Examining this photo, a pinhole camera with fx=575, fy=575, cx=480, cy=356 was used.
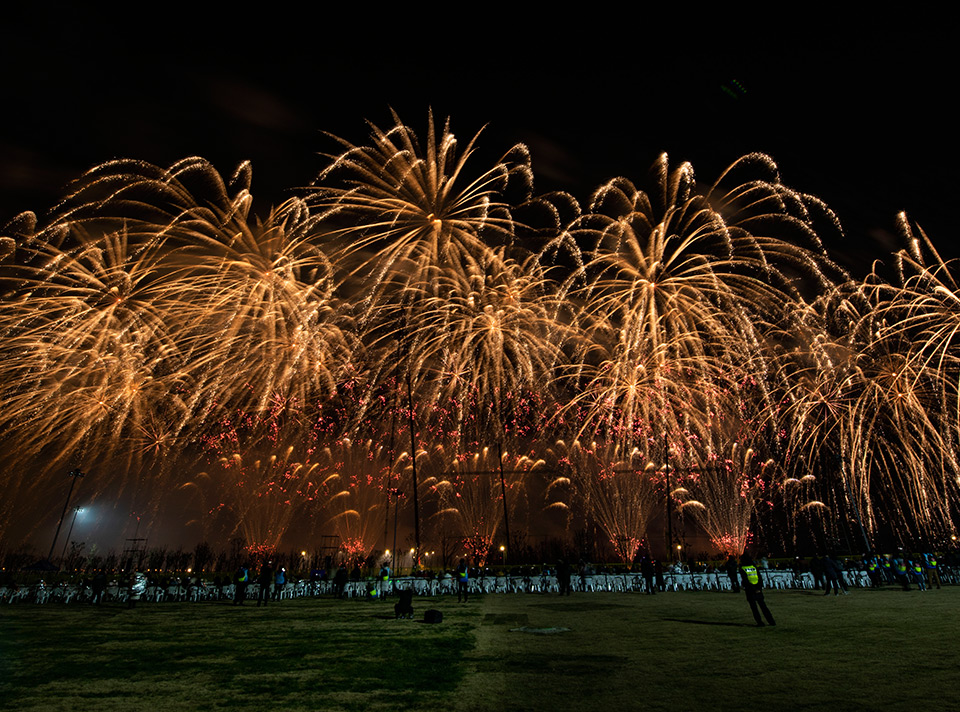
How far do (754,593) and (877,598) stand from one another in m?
13.0

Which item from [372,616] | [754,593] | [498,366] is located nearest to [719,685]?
[754,593]

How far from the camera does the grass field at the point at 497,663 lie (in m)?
8.12

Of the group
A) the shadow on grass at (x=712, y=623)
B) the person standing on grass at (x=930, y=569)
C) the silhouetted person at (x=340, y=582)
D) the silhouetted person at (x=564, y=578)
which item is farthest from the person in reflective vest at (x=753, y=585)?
the silhouetted person at (x=340, y=582)

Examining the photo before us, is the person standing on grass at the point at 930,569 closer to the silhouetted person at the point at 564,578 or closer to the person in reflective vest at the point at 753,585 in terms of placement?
the silhouetted person at the point at 564,578

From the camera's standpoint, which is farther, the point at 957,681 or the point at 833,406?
the point at 833,406

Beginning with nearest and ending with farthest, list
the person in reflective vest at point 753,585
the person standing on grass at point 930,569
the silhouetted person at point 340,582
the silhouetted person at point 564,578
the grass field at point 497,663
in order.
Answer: the grass field at point 497,663, the person in reflective vest at point 753,585, the person standing on grass at point 930,569, the silhouetted person at point 564,578, the silhouetted person at point 340,582

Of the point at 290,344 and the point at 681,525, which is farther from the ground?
the point at 290,344

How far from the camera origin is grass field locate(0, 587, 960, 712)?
26.6 ft

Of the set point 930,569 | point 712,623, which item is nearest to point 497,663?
point 712,623

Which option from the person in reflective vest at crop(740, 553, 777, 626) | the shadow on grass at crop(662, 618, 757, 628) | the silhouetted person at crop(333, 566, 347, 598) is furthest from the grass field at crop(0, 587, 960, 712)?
the silhouetted person at crop(333, 566, 347, 598)

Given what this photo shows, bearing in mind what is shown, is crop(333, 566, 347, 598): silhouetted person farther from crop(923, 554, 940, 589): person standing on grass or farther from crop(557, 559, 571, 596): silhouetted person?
crop(923, 554, 940, 589): person standing on grass

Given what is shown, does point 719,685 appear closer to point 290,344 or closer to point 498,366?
→ point 498,366

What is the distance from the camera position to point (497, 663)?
10922 mm

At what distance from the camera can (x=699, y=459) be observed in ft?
140
